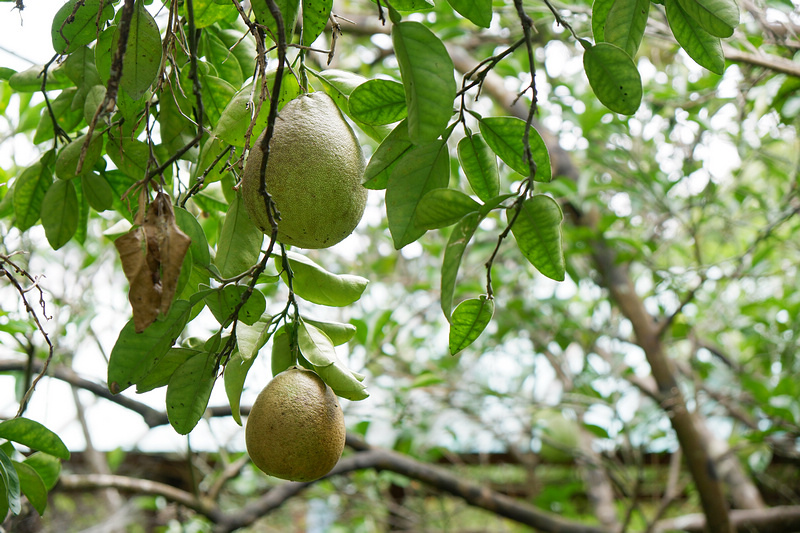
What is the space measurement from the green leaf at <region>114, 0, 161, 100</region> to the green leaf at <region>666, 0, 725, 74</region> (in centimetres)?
38

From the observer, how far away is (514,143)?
480 millimetres

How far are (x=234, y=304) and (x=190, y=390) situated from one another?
0.07 m

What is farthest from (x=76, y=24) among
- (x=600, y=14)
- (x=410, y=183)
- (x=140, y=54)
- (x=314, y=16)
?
(x=600, y=14)

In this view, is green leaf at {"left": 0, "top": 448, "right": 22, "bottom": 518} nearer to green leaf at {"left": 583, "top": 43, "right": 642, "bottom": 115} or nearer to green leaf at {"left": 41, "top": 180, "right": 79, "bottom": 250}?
green leaf at {"left": 41, "top": 180, "right": 79, "bottom": 250}

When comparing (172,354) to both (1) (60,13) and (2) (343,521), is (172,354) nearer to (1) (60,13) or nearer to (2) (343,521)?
(1) (60,13)

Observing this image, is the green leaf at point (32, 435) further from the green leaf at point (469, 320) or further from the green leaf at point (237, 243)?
the green leaf at point (469, 320)

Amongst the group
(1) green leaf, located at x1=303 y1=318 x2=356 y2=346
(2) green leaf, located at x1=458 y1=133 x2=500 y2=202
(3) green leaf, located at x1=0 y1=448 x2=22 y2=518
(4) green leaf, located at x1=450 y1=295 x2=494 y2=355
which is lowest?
(3) green leaf, located at x1=0 y1=448 x2=22 y2=518

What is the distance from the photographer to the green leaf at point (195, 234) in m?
0.46

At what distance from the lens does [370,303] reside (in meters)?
2.07

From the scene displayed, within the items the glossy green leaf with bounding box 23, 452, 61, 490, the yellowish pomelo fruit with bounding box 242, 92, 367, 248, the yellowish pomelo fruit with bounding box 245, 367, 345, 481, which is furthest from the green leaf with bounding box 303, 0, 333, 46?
the glossy green leaf with bounding box 23, 452, 61, 490

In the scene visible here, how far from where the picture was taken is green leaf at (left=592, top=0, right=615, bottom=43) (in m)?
0.48

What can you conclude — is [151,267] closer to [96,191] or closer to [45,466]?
[96,191]

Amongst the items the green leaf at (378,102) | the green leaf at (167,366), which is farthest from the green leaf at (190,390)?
the green leaf at (378,102)

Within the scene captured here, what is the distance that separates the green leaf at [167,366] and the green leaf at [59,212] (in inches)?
8.0
